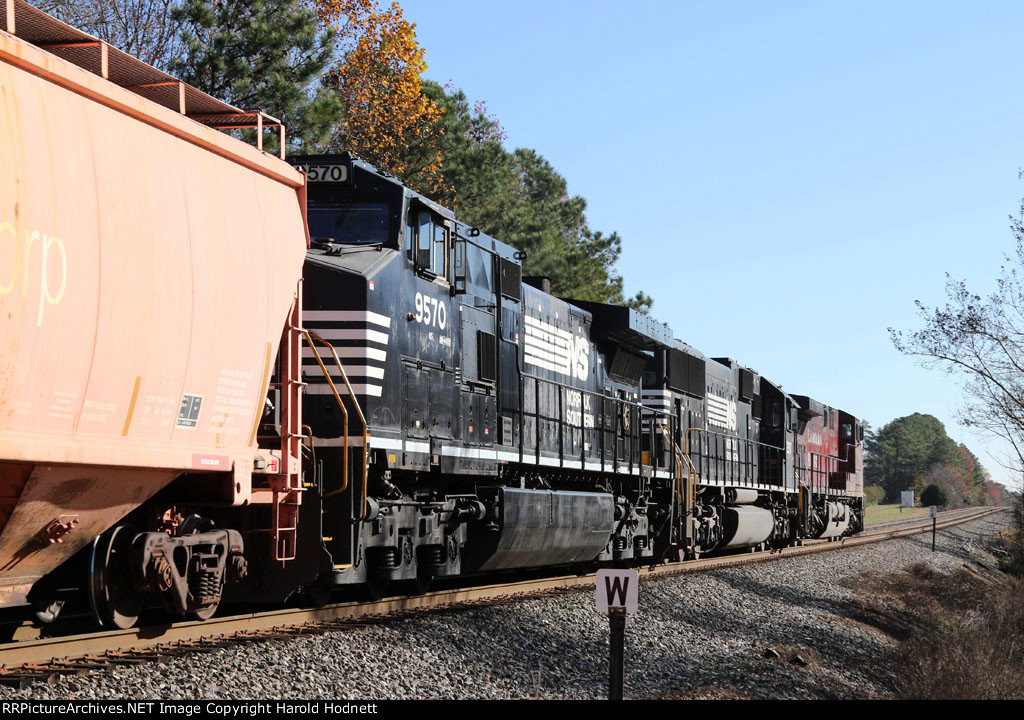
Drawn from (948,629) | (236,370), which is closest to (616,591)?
(236,370)

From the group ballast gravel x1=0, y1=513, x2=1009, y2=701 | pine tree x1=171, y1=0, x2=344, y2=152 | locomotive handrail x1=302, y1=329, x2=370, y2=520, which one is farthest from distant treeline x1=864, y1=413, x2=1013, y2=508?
locomotive handrail x1=302, y1=329, x2=370, y2=520

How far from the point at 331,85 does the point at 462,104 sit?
36.8 feet

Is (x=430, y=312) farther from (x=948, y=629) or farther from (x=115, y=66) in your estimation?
(x=948, y=629)

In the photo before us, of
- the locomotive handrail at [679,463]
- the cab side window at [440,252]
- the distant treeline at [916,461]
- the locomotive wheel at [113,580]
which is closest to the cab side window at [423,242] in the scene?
the cab side window at [440,252]

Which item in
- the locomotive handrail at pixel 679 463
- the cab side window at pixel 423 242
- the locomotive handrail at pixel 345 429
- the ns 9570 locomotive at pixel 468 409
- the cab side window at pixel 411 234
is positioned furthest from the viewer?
A: the locomotive handrail at pixel 679 463

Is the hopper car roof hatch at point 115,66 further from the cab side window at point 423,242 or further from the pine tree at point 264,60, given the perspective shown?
the pine tree at point 264,60

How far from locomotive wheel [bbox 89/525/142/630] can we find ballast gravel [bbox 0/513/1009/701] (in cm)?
51

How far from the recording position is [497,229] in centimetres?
4191

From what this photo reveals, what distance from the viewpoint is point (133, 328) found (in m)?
6.79

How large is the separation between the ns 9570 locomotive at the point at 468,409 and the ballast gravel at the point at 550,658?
87 centimetres

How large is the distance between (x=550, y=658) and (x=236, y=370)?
430 centimetres

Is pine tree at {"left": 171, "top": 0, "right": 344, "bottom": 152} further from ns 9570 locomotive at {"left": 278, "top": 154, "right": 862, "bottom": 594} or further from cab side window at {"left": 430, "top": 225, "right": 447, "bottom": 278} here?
cab side window at {"left": 430, "top": 225, "right": 447, "bottom": 278}

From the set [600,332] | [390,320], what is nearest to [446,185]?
[600,332]

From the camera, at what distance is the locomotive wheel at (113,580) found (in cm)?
765
